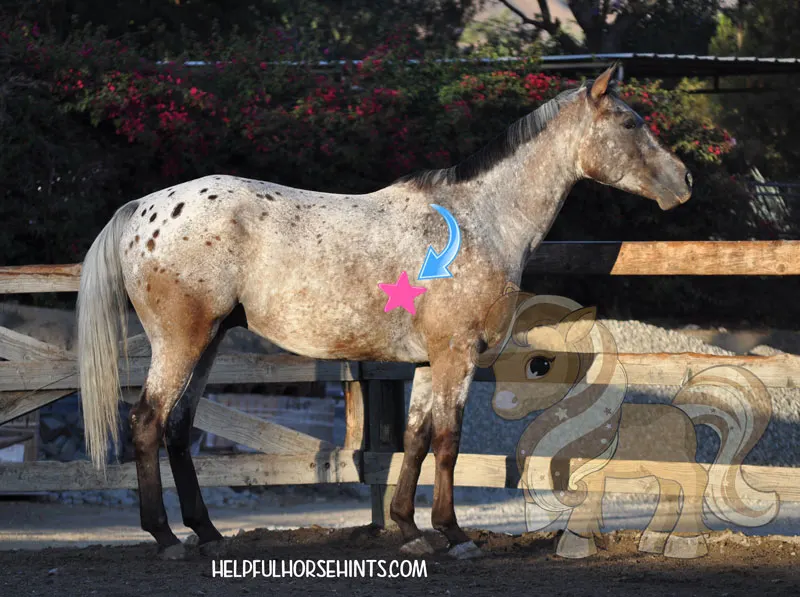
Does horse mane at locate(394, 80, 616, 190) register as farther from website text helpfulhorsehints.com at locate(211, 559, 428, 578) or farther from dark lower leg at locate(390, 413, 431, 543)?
website text helpfulhorsehints.com at locate(211, 559, 428, 578)

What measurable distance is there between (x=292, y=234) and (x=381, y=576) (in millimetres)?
1604

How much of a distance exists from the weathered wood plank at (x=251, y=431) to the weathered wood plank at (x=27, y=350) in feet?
2.58

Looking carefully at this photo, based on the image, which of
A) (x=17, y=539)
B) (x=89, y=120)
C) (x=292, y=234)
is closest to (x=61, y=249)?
(x=89, y=120)

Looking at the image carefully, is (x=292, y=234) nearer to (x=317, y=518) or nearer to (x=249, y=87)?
(x=317, y=518)

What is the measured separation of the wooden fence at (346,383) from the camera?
16.2ft

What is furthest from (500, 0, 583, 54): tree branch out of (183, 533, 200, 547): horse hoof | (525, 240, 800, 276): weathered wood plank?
(183, 533, 200, 547): horse hoof

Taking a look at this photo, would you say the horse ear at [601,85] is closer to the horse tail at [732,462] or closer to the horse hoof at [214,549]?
the horse tail at [732,462]

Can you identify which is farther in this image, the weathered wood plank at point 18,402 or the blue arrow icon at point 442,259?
the weathered wood plank at point 18,402

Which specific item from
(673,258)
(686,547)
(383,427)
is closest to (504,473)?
(383,427)

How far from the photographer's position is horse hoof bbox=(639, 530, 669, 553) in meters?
4.82

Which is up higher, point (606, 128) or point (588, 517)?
point (606, 128)

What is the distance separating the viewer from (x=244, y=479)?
5516 millimetres

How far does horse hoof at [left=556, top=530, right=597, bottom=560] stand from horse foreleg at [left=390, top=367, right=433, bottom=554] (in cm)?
67

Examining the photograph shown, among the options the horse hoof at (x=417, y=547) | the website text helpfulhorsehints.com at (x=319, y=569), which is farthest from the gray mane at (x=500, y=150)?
the website text helpfulhorsehints.com at (x=319, y=569)
